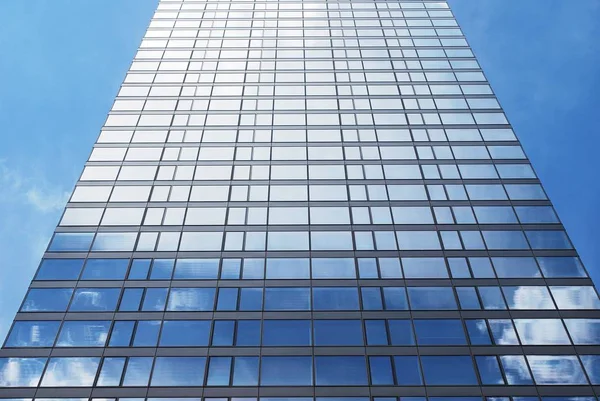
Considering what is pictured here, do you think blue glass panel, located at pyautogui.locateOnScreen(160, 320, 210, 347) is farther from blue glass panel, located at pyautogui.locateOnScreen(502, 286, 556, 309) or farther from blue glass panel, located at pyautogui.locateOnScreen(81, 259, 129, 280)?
blue glass panel, located at pyautogui.locateOnScreen(502, 286, 556, 309)

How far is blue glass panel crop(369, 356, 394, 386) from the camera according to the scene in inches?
926

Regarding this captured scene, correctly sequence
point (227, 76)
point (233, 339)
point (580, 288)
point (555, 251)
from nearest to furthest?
point (233, 339), point (580, 288), point (555, 251), point (227, 76)

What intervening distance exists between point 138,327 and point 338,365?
990cm

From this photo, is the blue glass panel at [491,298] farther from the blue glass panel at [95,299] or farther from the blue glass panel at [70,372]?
the blue glass panel at [70,372]

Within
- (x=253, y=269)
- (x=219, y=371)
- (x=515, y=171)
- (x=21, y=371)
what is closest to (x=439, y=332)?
(x=253, y=269)

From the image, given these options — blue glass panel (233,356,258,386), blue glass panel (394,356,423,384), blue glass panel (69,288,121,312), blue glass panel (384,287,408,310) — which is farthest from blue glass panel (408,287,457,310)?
blue glass panel (69,288,121,312)

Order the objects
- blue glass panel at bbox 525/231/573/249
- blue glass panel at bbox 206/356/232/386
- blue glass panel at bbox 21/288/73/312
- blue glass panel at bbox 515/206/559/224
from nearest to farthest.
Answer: blue glass panel at bbox 206/356/232/386 → blue glass panel at bbox 21/288/73/312 → blue glass panel at bbox 525/231/573/249 → blue glass panel at bbox 515/206/559/224

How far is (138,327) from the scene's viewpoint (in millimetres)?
25891

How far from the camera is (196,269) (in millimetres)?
28750

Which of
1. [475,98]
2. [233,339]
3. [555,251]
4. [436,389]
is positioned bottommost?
[436,389]

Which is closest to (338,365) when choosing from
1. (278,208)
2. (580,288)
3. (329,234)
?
(329,234)

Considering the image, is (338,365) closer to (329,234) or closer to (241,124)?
(329,234)

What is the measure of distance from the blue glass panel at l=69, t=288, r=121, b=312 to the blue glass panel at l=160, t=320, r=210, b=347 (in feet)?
10.8

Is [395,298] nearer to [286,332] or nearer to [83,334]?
[286,332]
